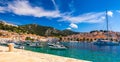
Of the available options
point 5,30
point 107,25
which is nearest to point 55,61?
point 107,25

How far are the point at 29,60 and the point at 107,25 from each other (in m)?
107

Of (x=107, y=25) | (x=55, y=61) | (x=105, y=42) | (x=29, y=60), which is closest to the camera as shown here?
(x=29, y=60)

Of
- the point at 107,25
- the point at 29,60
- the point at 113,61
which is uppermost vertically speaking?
the point at 107,25

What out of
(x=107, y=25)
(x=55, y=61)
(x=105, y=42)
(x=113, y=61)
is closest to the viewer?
(x=55, y=61)

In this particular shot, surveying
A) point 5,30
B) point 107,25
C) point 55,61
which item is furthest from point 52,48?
point 5,30

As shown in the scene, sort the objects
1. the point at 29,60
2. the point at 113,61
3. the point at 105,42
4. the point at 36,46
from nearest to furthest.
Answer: the point at 29,60, the point at 113,61, the point at 36,46, the point at 105,42

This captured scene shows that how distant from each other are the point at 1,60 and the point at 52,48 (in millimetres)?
69157

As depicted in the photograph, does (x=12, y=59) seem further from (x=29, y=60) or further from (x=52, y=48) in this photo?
(x=52, y=48)

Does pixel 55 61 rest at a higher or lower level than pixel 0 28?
lower

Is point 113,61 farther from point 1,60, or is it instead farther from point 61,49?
point 1,60

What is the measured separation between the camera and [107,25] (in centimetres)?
11881

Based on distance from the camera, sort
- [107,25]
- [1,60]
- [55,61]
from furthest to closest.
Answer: [107,25] < [55,61] < [1,60]

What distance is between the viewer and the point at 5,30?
192 meters

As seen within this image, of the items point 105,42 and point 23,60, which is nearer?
point 23,60
